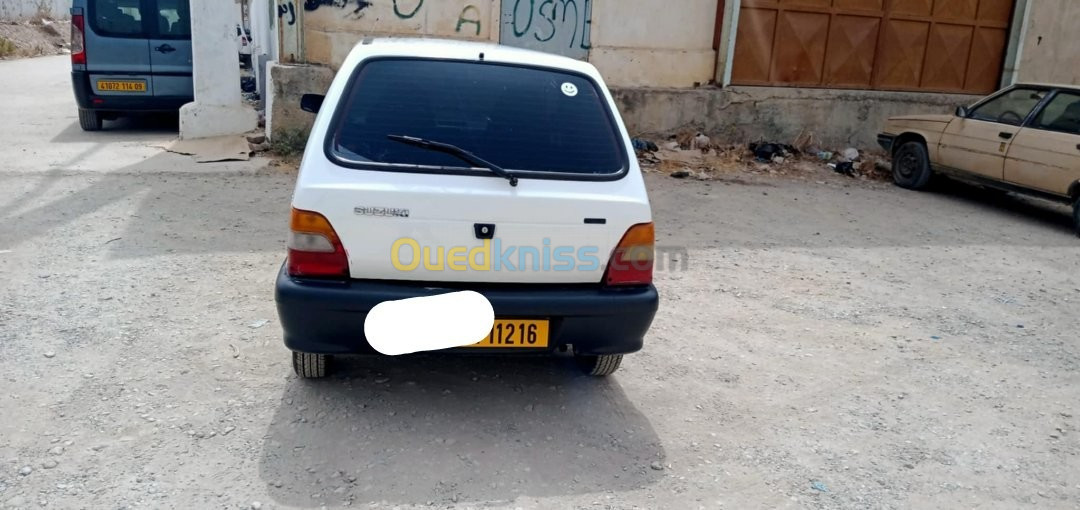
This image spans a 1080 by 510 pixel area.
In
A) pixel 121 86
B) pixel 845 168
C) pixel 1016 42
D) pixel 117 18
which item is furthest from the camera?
pixel 1016 42

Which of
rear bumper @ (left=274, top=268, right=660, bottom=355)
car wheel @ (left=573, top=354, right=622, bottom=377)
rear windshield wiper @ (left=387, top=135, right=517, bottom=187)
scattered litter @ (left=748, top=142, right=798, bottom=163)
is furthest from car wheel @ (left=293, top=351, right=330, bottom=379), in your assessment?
scattered litter @ (left=748, top=142, right=798, bottom=163)

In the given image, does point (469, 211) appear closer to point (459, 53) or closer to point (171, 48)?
point (459, 53)

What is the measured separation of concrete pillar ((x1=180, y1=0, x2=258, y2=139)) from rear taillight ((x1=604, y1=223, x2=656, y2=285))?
757 centimetres

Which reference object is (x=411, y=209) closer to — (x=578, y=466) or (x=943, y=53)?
(x=578, y=466)

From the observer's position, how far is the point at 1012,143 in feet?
28.1

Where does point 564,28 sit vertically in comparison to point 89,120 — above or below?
above

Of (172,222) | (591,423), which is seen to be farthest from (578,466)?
(172,222)

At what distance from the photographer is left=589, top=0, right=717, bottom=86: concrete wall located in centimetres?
1061

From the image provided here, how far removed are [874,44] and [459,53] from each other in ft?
32.1

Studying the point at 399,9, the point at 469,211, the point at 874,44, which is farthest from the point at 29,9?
the point at 469,211

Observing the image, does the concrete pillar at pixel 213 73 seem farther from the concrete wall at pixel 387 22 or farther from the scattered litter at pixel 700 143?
the scattered litter at pixel 700 143

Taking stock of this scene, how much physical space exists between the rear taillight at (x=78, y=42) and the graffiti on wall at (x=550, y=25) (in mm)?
5053

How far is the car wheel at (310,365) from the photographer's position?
3690 millimetres

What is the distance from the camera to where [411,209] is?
10.5 ft
